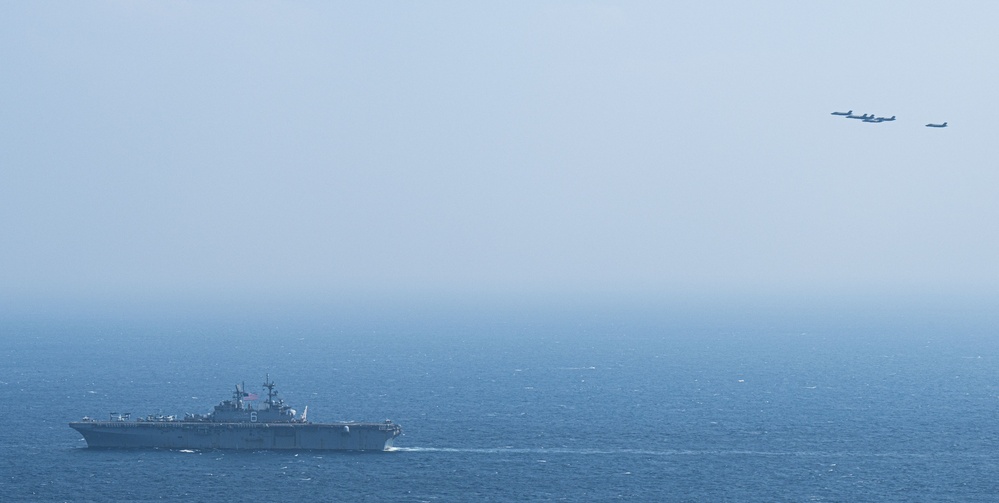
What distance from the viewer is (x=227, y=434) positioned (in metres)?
118

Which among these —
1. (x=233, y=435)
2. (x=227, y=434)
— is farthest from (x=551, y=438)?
(x=227, y=434)

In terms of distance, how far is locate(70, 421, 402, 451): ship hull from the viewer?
116 metres

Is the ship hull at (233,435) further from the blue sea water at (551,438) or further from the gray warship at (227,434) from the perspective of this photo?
the blue sea water at (551,438)

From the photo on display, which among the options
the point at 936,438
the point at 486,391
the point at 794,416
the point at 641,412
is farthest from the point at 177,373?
the point at 936,438

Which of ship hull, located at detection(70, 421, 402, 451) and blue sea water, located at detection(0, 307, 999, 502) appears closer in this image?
blue sea water, located at detection(0, 307, 999, 502)

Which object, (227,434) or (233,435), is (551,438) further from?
(227,434)

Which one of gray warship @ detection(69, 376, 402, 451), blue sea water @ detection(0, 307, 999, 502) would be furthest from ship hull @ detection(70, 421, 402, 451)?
blue sea water @ detection(0, 307, 999, 502)

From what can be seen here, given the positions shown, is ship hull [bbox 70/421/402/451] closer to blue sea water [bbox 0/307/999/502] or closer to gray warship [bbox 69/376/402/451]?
gray warship [bbox 69/376/402/451]

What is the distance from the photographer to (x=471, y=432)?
4862 inches

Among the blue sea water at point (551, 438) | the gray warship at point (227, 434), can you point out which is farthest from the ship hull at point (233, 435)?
the blue sea water at point (551, 438)

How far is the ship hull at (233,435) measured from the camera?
11606 centimetres

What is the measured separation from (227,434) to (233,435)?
59 cm

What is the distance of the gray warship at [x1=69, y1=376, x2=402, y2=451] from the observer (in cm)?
A: 11612

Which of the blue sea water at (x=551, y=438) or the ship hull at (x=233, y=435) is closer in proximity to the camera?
the blue sea water at (x=551, y=438)
